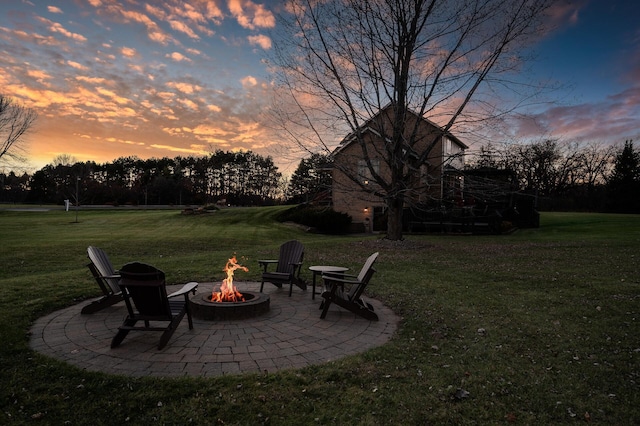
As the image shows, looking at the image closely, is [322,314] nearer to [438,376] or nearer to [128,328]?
[438,376]

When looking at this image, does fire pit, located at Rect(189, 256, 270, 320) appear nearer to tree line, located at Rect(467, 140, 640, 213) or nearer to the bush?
the bush

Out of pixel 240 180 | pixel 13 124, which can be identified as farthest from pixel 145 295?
pixel 240 180

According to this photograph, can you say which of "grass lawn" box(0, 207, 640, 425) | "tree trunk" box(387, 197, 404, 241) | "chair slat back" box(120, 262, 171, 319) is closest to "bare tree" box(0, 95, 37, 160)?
"grass lawn" box(0, 207, 640, 425)

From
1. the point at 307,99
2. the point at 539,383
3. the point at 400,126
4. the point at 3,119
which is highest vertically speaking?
the point at 3,119

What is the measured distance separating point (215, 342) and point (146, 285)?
116cm

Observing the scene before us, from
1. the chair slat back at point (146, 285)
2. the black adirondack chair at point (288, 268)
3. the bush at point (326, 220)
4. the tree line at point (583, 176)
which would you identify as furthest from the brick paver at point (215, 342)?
the tree line at point (583, 176)

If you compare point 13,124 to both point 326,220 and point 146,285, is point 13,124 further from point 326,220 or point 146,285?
point 146,285

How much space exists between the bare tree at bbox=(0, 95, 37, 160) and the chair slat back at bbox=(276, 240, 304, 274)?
35.6 meters

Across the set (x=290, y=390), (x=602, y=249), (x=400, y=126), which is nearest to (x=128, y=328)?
(x=290, y=390)

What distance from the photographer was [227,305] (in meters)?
5.77

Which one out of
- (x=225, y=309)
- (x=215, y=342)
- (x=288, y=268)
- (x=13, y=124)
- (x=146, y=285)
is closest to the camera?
(x=146, y=285)

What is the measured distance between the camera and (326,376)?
392cm

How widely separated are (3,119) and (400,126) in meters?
34.6

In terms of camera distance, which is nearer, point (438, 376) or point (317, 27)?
point (438, 376)
